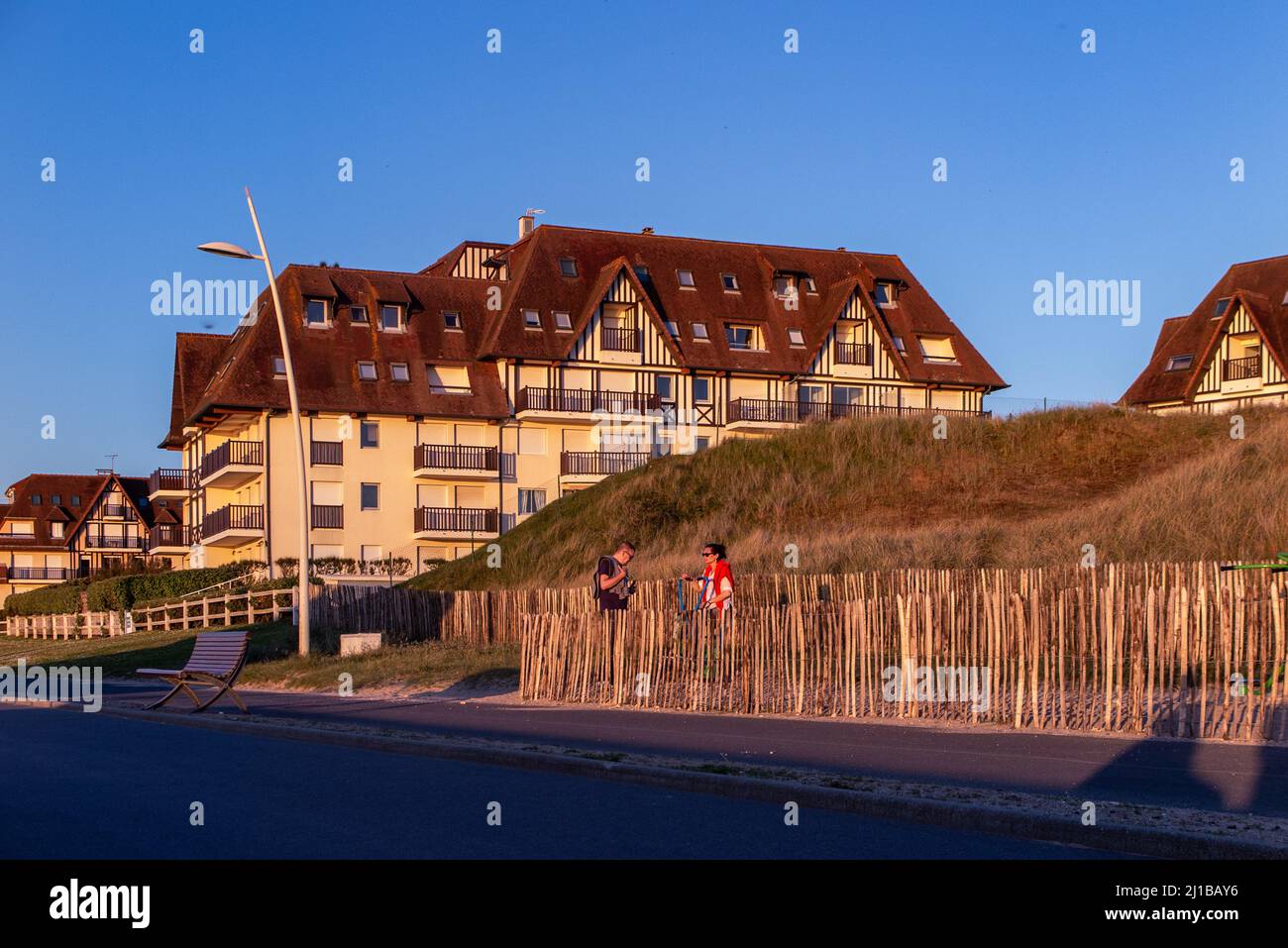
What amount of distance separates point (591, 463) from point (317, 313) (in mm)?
12339

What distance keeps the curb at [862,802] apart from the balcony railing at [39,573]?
11324 centimetres

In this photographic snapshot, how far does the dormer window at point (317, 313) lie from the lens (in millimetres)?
63312

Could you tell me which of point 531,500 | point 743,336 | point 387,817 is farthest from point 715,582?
point 743,336

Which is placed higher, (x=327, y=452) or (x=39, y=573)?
(x=327, y=452)

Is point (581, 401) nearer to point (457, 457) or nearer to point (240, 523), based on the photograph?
point (457, 457)

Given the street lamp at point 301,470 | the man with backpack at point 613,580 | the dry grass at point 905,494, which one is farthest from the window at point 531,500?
the man with backpack at point 613,580

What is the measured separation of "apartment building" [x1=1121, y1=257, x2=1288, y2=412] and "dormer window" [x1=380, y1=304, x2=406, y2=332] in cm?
3005

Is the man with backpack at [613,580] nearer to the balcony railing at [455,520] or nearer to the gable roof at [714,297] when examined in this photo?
the balcony railing at [455,520]

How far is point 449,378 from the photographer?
63812 mm

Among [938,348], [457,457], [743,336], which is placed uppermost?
[743,336]

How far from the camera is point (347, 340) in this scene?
63281mm

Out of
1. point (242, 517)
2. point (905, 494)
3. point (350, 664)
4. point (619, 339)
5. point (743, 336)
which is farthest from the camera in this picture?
point (743, 336)
